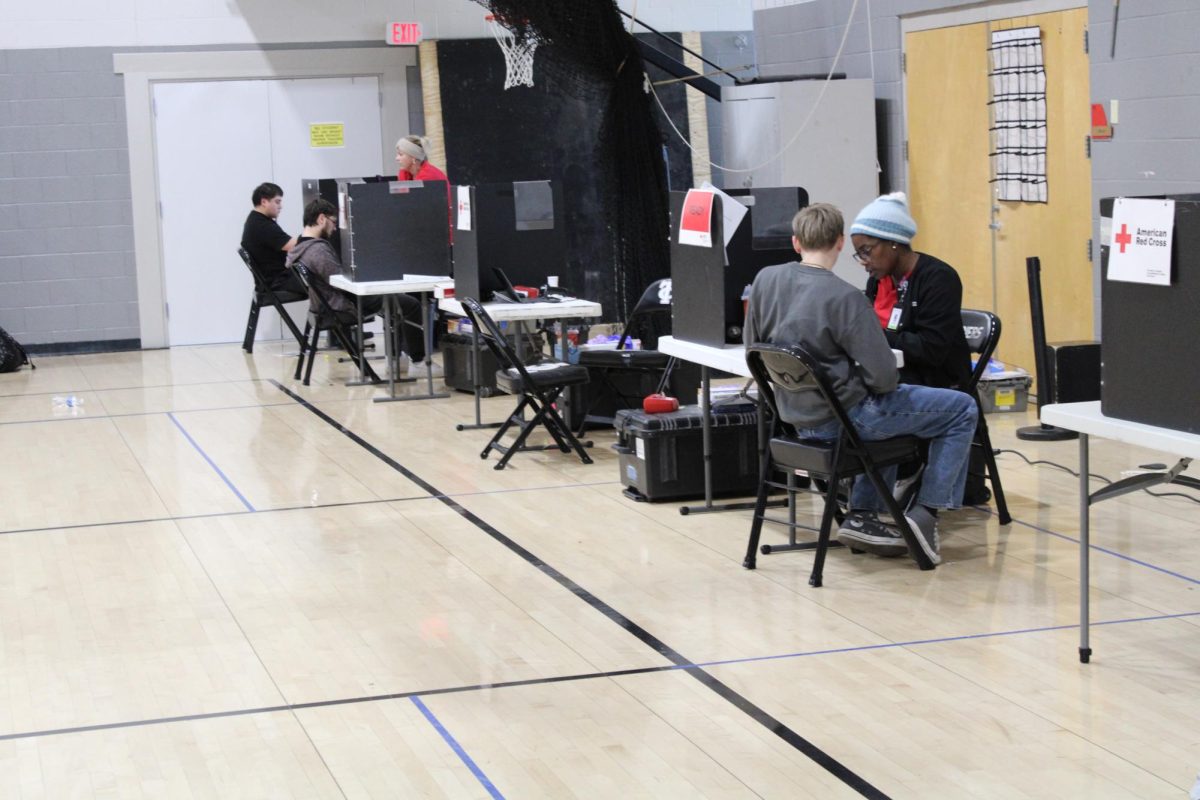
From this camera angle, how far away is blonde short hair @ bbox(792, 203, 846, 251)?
4.92 m

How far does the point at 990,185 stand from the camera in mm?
8992

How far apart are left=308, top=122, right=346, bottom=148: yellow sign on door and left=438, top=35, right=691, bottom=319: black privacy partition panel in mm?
967

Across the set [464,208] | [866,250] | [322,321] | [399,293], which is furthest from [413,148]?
[866,250]

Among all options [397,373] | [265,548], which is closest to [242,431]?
[397,373]

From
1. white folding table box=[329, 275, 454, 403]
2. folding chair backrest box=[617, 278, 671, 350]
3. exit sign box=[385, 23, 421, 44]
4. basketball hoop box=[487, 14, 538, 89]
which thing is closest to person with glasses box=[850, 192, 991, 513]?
folding chair backrest box=[617, 278, 671, 350]

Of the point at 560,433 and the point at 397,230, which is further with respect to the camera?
the point at 397,230

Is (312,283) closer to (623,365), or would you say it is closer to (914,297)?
(623,365)

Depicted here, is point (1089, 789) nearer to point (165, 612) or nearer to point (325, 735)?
point (325, 735)

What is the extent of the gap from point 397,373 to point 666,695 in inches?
247

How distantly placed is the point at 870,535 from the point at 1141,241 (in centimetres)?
172

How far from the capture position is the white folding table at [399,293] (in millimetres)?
8938

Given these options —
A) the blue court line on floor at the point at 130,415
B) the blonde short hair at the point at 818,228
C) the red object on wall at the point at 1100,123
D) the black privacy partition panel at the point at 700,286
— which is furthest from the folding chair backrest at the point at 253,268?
the blonde short hair at the point at 818,228

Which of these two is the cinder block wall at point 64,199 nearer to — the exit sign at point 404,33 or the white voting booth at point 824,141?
the exit sign at point 404,33

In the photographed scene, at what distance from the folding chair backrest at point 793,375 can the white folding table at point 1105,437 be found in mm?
867
